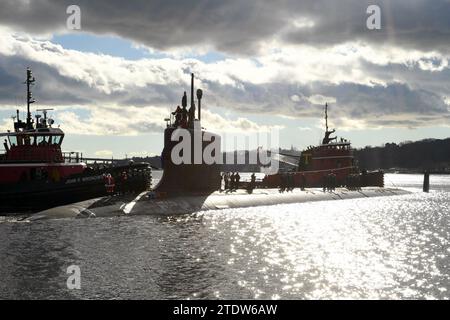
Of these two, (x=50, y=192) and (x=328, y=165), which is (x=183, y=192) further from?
(x=328, y=165)

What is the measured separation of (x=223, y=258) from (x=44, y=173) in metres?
22.0

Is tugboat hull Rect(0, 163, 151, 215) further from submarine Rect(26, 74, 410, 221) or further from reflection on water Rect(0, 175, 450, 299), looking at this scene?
reflection on water Rect(0, 175, 450, 299)

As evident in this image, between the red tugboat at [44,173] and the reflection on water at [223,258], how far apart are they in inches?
217

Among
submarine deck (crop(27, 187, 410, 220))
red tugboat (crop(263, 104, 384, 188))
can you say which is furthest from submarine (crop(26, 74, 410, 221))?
red tugboat (crop(263, 104, 384, 188))

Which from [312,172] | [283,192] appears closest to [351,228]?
[283,192]

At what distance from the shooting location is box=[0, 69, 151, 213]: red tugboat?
36.1m

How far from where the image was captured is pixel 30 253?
2178 cm

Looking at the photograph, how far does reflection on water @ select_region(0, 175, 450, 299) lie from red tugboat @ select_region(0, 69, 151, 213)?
551cm

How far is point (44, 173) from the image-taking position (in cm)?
3928

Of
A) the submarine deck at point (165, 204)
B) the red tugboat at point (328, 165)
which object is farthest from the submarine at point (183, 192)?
the red tugboat at point (328, 165)

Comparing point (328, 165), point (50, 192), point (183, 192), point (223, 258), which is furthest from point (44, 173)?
point (328, 165)

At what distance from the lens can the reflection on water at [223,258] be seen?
16.9m

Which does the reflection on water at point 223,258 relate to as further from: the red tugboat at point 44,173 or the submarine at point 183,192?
the red tugboat at point 44,173
